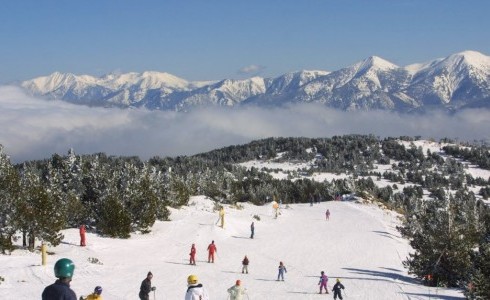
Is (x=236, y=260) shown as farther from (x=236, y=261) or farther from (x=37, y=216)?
(x=37, y=216)

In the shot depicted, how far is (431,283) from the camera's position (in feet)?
108

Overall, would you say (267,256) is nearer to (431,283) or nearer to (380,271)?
(380,271)

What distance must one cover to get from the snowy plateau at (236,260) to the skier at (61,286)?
11.2 m

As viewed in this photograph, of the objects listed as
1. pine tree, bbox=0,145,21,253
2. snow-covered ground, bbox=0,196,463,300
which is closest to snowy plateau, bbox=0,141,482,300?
snow-covered ground, bbox=0,196,463,300

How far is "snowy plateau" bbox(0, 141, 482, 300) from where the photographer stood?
25.9 m

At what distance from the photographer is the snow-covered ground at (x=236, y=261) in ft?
84.9

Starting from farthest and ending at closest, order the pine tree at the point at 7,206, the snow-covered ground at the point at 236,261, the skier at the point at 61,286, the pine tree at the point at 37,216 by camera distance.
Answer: the pine tree at the point at 37,216 < the pine tree at the point at 7,206 < the snow-covered ground at the point at 236,261 < the skier at the point at 61,286

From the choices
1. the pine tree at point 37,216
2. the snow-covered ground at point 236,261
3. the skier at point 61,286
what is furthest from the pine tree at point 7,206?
the skier at point 61,286

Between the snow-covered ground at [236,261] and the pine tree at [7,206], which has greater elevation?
the pine tree at [7,206]

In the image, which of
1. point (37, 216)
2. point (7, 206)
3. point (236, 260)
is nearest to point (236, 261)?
point (236, 260)

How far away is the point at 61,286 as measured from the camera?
7.80 meters

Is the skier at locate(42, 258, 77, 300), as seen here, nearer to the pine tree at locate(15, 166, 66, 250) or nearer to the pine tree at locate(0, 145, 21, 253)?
the pine tree at locate(0, 145, 21, 253)

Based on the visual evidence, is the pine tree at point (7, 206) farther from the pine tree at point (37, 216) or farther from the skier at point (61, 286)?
the skier at point (61, 286)

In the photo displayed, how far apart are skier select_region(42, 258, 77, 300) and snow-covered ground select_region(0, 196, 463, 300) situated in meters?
11.1
